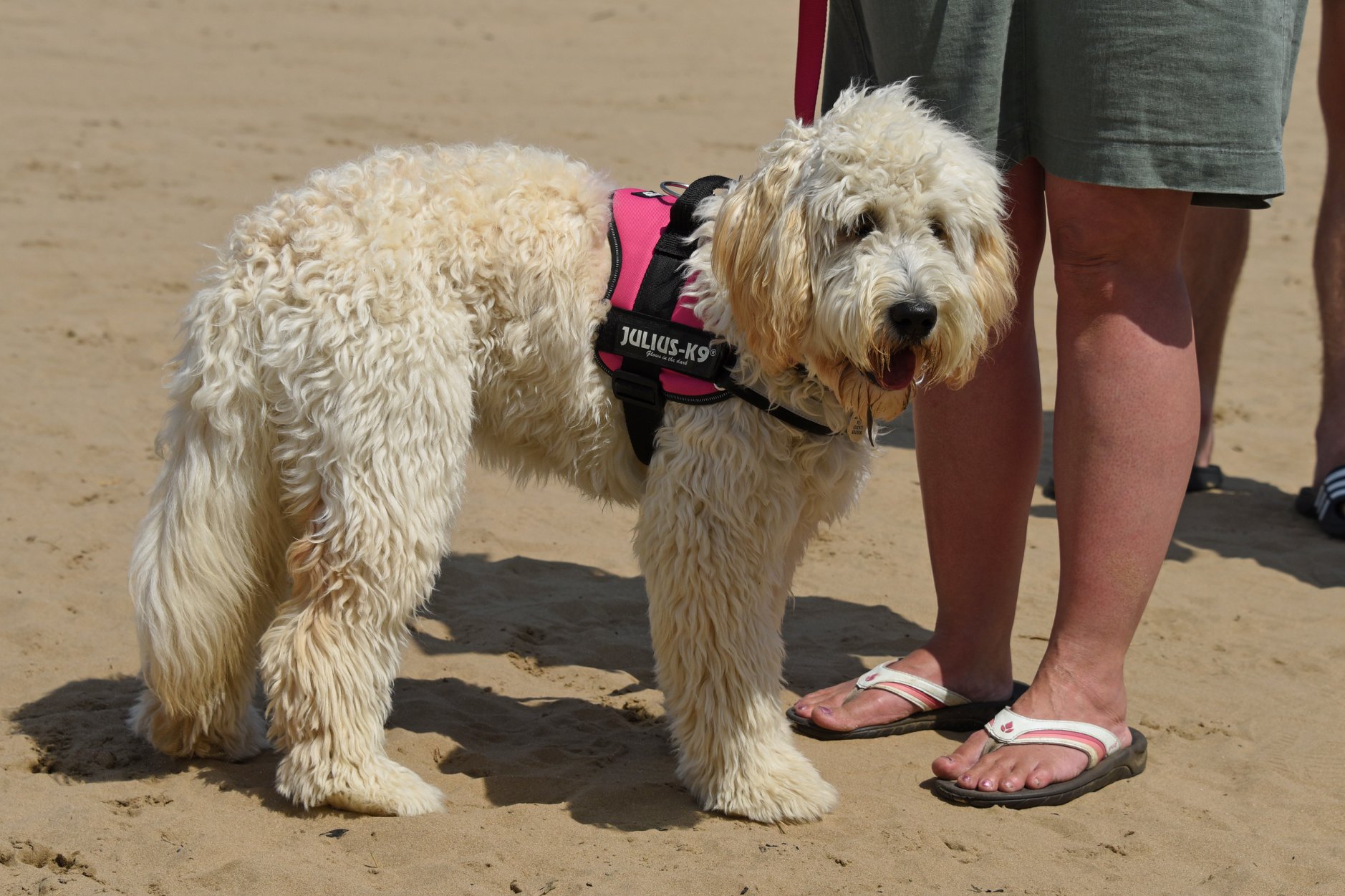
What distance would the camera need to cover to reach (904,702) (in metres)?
3.84

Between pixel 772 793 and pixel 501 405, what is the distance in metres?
1.19

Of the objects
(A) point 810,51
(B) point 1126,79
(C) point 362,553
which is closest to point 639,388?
(C) point 362,553

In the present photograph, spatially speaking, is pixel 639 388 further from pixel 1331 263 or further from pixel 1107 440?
pixel 1331 263

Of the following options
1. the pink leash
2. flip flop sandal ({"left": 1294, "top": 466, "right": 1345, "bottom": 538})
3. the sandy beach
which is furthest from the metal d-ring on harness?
flip flop sandal ({"left": 1294, "top": 466, "right": 1345, "bottom": 538})

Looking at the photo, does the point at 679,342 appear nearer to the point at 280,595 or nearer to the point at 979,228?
the point at 979,228

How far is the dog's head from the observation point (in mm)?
2891

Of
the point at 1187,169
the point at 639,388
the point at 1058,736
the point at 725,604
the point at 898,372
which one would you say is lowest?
the point at 1058,736

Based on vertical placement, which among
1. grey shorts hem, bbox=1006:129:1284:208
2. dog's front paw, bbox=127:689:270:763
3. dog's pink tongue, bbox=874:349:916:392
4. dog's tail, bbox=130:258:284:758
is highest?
grey shorts hem, bbox=1006:129:1284:208

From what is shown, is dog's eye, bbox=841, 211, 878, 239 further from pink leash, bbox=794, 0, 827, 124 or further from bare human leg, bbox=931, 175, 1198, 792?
bare human leg, bbox=931, 175, 1198, 792

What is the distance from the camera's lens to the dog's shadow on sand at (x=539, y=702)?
11.3 ft

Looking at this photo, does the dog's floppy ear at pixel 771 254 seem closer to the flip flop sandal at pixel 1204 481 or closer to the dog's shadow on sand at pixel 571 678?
the dog's shadow on sand at pixel 571 678

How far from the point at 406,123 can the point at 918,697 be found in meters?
8.50

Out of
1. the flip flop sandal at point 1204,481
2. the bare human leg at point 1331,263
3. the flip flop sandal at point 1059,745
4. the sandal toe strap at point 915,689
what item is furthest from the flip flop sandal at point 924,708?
the bare human leg at point 1331,263

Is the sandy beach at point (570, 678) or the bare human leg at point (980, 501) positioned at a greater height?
the bare human leg at point (980, 501)
